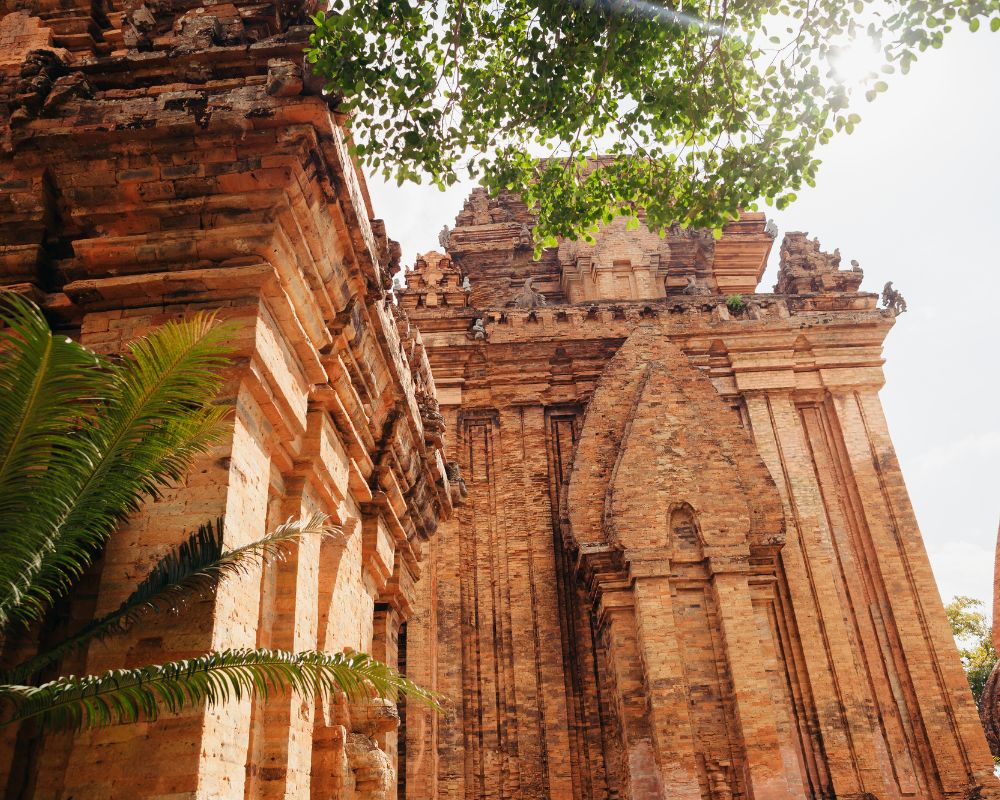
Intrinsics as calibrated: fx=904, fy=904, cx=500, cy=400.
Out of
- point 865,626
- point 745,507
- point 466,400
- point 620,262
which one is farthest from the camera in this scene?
point 620,262

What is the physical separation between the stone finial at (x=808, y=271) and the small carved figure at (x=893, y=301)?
1.82ft

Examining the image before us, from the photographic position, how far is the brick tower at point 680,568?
41.4 feet

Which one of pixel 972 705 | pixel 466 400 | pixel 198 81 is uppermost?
pixel 466 400

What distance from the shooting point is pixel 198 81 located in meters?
6.11

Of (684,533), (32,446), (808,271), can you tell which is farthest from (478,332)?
(32,446)

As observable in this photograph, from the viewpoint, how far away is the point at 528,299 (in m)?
18.5

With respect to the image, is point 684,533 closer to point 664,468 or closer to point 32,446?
point 664,468

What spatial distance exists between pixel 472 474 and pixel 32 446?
1234 cm

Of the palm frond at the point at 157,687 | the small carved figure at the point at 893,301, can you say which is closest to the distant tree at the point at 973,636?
the small carved figure at the point at 893,301

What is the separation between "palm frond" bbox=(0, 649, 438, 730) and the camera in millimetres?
3756

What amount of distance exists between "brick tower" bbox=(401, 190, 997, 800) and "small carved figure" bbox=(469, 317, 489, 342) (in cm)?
4

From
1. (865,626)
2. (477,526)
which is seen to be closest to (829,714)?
(865,626)

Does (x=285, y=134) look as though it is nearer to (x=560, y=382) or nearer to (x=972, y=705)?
(x=560, y=382)

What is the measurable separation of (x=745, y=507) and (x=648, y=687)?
3149 millimetres
